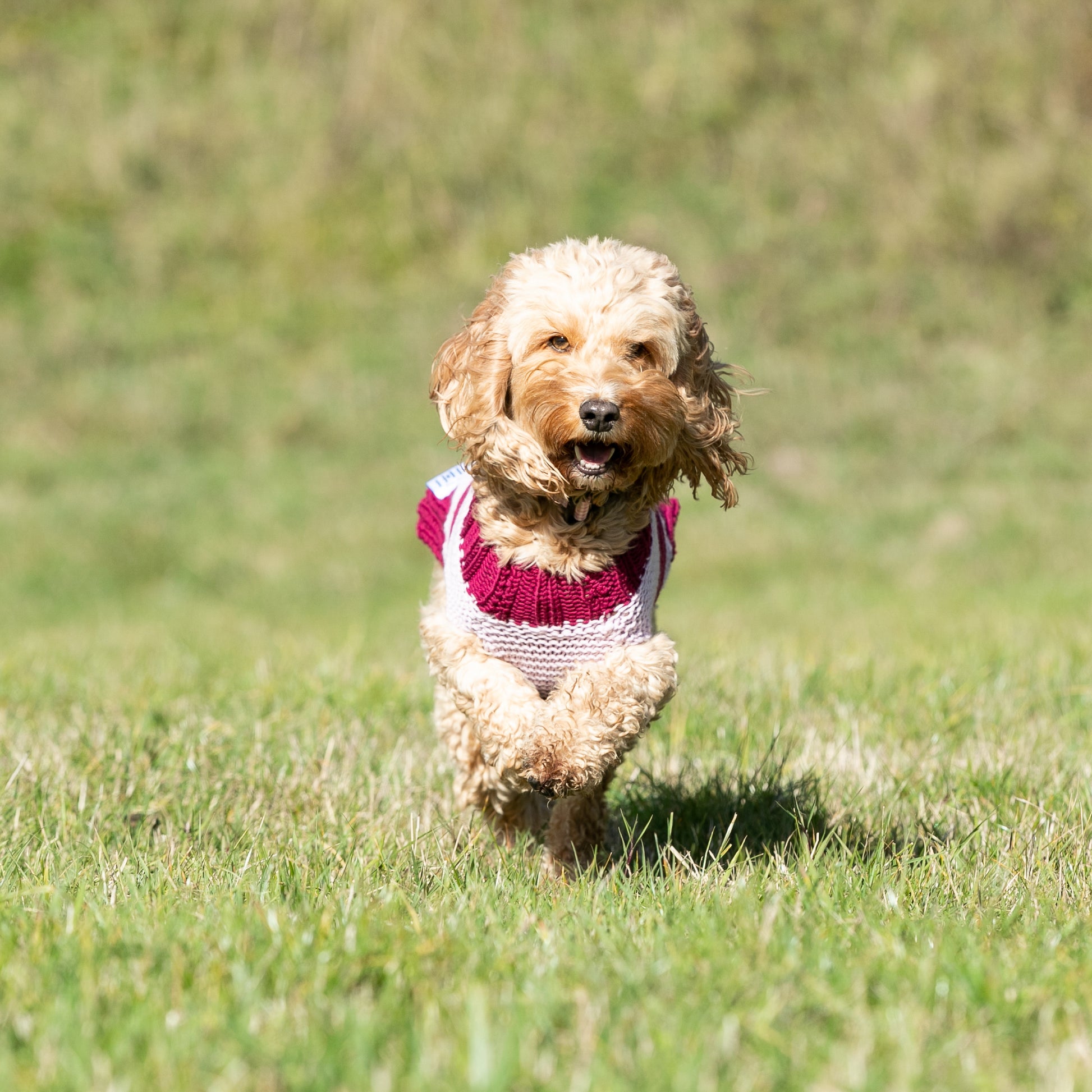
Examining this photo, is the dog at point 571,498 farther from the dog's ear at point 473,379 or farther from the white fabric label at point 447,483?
the white fabric label at point 447,483

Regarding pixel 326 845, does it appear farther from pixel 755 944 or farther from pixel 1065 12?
pixel 1065 12

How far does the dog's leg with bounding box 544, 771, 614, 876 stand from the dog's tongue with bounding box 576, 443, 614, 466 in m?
0.91

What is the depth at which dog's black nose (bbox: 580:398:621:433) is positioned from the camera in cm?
348

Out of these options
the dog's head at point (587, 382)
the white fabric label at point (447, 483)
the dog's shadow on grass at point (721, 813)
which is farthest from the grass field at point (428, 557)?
the dog's head at point (587, 382)

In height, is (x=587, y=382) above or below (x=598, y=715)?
above

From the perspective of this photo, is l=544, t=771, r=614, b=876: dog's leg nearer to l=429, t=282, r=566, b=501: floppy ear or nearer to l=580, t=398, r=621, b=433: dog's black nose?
l=429, t=282, r=566, b=501: floppy ear

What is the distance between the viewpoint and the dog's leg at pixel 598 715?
341cm

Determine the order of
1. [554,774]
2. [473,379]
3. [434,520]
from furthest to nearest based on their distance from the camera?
[434,520], [473,379], [554,774]

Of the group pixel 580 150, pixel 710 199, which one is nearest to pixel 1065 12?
pixel 710 199

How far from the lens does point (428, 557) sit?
39.7 ft

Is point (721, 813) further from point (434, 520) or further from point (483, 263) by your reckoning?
point (483, 263)

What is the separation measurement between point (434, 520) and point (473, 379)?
727 mm

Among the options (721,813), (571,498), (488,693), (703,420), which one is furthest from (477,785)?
(703,420)

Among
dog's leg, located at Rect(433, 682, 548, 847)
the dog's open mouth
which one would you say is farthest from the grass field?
the dog's open mouth
